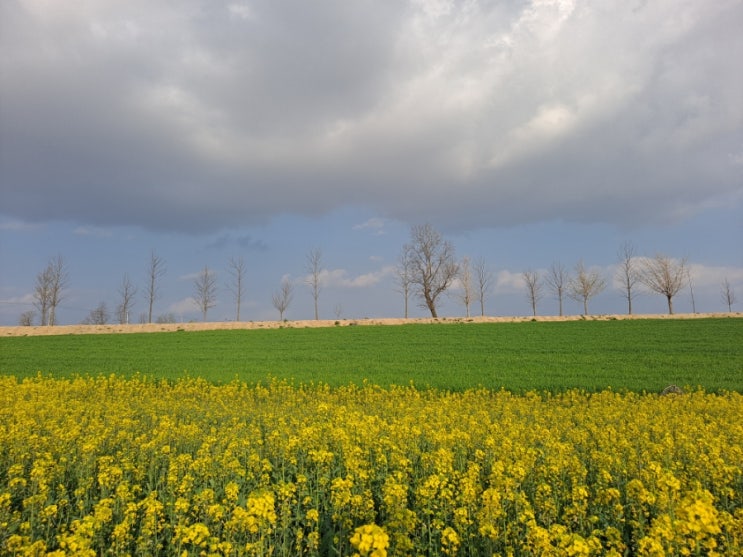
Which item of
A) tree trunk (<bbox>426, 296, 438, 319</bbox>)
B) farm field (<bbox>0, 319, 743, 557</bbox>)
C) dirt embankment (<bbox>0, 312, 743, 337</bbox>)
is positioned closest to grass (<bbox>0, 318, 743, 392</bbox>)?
farm field (<bbox>0, 319, 743, 557</bbox>)

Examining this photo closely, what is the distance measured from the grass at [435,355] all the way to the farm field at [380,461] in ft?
0.85

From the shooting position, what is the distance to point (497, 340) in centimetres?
3403

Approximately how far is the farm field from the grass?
259 millimetres

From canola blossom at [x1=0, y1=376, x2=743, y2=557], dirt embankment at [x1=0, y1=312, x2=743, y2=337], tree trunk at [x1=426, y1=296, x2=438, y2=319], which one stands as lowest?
canola blossom at [x1=0, y1=376, x2=743, y2=557]

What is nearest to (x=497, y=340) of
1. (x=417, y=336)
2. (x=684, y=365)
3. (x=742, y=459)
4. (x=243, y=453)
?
(x=417, y=336)

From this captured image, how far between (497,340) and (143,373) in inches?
969

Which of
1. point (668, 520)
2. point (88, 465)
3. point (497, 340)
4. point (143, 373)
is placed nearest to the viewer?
point (668, 520)

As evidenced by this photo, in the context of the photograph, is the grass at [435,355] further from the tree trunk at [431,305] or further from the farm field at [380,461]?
→ the tree trunk at [431,305]

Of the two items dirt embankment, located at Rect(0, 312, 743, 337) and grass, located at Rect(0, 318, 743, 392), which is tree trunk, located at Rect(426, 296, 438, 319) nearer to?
dirt embankment, located at Rect(0, 312, 743, 337)

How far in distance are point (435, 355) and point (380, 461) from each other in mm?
21675

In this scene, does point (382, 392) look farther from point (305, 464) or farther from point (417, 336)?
point (417, 336)

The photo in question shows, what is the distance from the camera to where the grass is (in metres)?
19.8

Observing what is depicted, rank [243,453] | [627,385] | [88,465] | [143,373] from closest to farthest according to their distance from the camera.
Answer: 1. [88,465]
2. [243,453]
3. [627,385]
4. [143,373]

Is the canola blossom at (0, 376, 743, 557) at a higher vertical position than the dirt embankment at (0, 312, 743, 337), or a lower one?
lower
